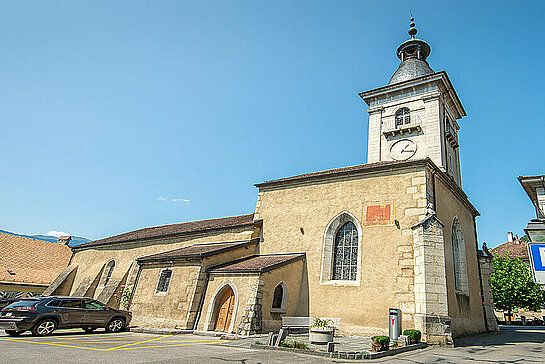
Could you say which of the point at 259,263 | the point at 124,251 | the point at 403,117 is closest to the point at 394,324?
the point at 259,263

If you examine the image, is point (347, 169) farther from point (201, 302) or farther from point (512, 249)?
point (512, 249)

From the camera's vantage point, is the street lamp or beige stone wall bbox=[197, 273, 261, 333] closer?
the street lamp

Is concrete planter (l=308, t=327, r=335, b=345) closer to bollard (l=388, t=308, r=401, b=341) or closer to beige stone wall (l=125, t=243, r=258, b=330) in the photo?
bollard (l=388, t=308, r=401, b=341)

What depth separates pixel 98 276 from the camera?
28.2 m

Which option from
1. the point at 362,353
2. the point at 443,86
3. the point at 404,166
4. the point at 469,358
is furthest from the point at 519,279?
the point at 362,353

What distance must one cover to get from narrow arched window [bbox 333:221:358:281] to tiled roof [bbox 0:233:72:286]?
27792 mm

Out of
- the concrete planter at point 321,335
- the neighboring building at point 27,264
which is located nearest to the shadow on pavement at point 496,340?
the concrete planter at point 321,335

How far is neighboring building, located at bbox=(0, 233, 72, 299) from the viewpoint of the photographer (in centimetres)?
2936

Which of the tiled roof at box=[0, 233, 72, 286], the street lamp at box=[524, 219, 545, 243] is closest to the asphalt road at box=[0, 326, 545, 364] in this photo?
the street lamp at box=[524, 219, 545, 243]

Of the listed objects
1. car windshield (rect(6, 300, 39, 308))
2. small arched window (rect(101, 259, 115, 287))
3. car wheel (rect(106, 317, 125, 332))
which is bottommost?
car wheel (rect(106, 317, 125, 332))

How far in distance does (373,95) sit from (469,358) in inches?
846

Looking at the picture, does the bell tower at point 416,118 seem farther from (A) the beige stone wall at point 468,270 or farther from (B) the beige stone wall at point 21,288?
(B) the beige stone wall at point 21,288

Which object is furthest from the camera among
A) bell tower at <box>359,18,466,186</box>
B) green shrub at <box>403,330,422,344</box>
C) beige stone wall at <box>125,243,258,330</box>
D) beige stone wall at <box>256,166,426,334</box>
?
bell tower at <box>359,18,466,186</box>

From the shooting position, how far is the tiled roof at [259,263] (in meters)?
14.9
